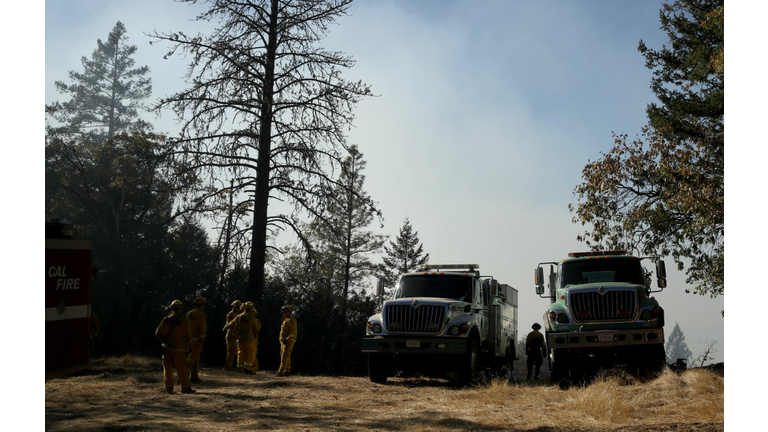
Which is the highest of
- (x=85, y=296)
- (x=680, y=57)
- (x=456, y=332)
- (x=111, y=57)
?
(x=111, y=57)

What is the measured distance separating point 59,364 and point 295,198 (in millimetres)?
14894

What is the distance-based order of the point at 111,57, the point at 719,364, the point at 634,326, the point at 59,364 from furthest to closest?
1. the point at 111,57
2. the point at 719,364
3. the point at 634,326
4. the point at 59,364

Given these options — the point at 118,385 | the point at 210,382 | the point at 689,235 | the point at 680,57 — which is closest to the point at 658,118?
the point at 680,57

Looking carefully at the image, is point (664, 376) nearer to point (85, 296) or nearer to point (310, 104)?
point (85, 296)

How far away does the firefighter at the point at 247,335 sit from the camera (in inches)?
648

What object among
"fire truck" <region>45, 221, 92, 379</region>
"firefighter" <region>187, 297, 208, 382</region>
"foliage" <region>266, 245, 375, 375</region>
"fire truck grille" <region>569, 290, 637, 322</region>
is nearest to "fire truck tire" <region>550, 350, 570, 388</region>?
"fire truck grille" <region>569, 290, 637, 322</region>

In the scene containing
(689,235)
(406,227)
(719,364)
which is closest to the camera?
(719,364)

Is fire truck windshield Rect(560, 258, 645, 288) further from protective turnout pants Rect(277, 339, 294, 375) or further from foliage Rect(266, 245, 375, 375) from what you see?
foliage Rect(266, 245, 375, 375)

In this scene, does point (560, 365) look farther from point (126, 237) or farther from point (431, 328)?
point (126, 237)

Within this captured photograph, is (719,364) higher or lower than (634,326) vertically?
lower

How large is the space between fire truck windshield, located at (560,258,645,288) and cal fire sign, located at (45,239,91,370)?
1003cm

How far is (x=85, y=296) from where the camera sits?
9.79 meters

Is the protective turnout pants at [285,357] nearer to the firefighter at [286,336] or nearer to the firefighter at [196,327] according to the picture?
the firefighter at [286,336]

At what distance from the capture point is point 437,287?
16078 millimetres
